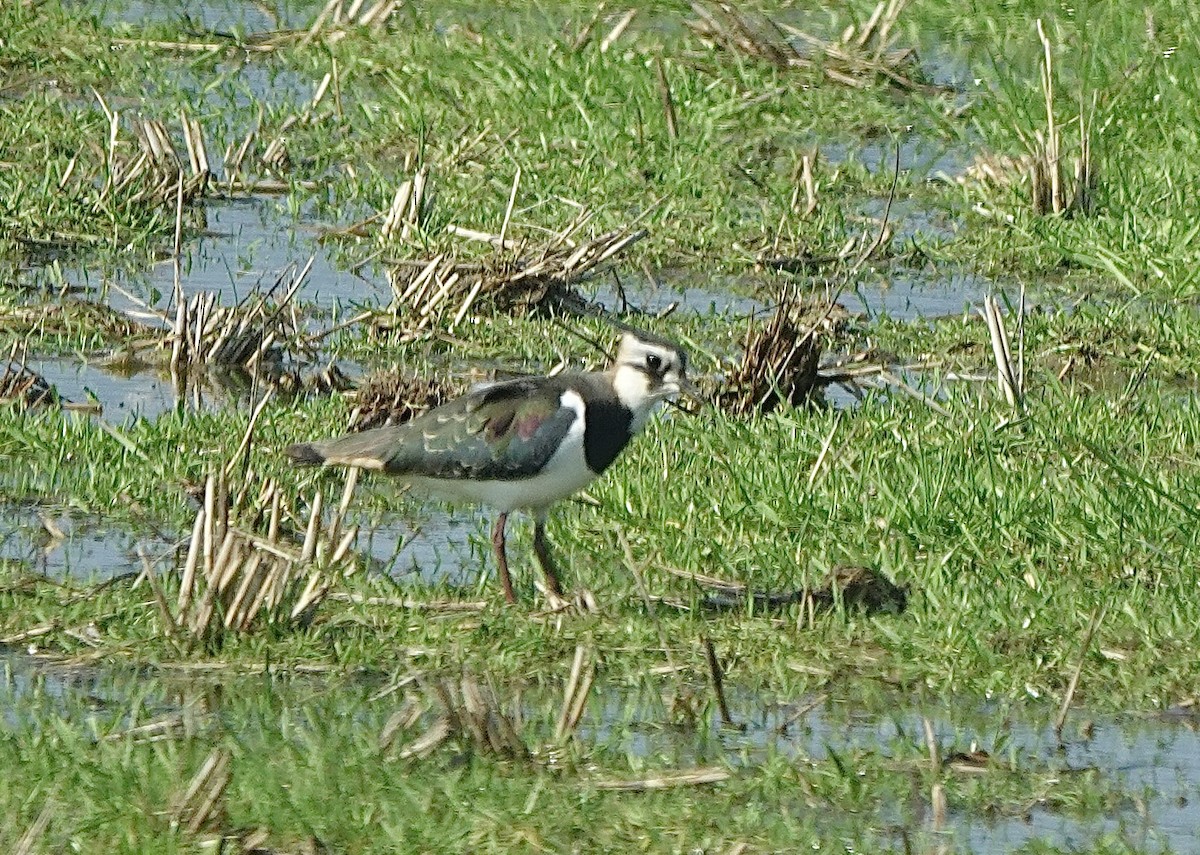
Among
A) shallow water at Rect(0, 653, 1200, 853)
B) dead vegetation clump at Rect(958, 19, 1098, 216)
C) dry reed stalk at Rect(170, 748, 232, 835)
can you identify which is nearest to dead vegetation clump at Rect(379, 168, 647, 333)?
dead vegetation clump at Rect(958, 19, 1098, 216)

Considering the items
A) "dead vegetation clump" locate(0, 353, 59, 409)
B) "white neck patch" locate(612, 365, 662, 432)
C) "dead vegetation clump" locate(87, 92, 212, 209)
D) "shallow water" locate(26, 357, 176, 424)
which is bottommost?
"shallow water" locate(26, 357, 176, 424)

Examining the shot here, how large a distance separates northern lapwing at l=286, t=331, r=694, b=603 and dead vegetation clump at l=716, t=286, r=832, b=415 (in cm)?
159

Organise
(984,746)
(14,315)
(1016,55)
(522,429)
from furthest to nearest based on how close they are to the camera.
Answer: (1016,55)
(14,315)
(522,429)
(984,746)

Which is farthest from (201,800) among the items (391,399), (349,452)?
(391,399)

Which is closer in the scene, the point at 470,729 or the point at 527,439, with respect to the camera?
the point at 470,729

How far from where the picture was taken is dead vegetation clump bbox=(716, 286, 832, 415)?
29.3 ft

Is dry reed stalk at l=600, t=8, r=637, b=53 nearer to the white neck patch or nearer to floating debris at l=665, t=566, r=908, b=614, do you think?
the white neck patch

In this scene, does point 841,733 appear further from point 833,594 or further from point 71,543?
point 71,543

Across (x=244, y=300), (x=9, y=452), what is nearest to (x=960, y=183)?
(x=244, y=300)

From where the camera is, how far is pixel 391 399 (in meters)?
8.55

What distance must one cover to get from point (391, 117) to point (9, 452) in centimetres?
469

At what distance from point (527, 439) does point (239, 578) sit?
986 millimetres

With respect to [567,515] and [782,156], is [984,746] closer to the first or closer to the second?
[567,515]

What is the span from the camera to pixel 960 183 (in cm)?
1206
